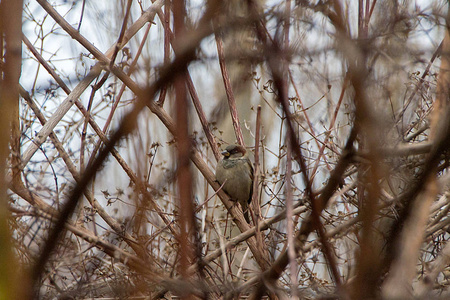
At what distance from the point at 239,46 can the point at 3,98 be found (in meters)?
0.82

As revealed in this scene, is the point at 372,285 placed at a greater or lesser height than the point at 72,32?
lesser

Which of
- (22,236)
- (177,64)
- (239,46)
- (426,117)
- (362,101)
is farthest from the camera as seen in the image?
(426,117)

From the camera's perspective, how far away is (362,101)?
828mm

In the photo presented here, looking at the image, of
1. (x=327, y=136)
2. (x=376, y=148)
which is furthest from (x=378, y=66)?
(x=327, y=136)

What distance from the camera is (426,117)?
10.6 ft

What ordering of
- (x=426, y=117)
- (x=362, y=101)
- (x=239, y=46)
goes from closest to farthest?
(x=362, y=101)
(x=239, y=46)
(x=426, y=117)

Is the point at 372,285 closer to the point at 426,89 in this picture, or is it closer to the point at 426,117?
the point at 426,89

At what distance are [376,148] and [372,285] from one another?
0.24 meters

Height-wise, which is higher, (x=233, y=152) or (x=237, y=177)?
(x=233, y=152)

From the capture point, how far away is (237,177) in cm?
491

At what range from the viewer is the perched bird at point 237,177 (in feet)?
15.3

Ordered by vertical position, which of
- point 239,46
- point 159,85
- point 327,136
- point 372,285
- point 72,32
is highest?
point 72,32

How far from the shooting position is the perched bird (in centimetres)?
467

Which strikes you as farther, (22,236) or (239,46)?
(22,236)
